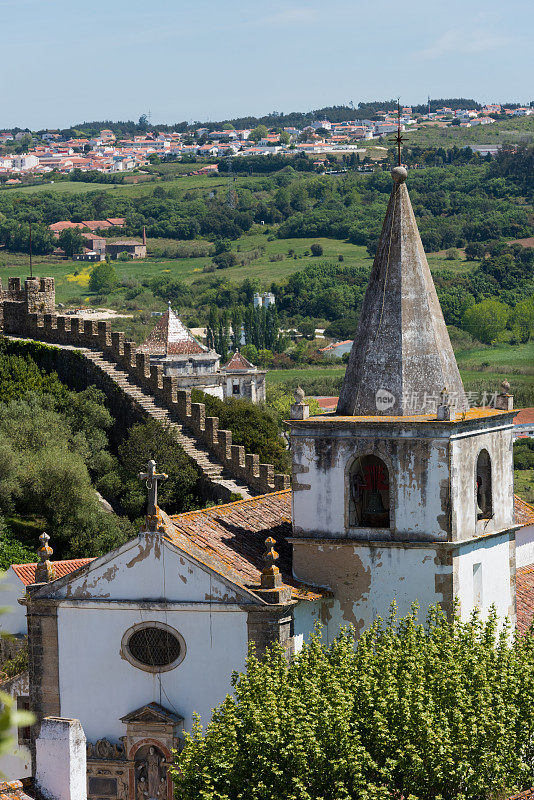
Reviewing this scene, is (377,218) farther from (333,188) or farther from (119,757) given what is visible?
(119,757)

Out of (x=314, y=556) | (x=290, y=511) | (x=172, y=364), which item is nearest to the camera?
→ (x=314, y=556)

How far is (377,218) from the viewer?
505 feet

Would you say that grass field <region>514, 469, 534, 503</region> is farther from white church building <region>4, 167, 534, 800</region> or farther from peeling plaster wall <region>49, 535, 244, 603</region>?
peeling plaster wall <region>49, 535, 244, 603</region>

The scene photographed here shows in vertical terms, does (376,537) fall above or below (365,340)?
below

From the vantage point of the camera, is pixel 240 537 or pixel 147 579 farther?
pixel 240 537

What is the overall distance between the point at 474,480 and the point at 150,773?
22.8 feet

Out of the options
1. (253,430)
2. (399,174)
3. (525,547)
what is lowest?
(253,430)

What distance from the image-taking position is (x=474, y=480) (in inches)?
986

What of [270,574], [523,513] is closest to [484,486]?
[270,574]

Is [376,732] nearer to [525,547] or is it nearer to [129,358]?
[525,547]

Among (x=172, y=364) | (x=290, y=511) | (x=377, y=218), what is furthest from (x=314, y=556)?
(x=377, y=218)

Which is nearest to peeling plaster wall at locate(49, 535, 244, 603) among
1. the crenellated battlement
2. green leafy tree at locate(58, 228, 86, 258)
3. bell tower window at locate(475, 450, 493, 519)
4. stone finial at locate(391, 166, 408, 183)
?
bell tower window at locate(475, 450, 493, 519)

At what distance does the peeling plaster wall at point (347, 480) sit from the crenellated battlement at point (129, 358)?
59.7ft

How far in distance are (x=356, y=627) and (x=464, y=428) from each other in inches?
144
